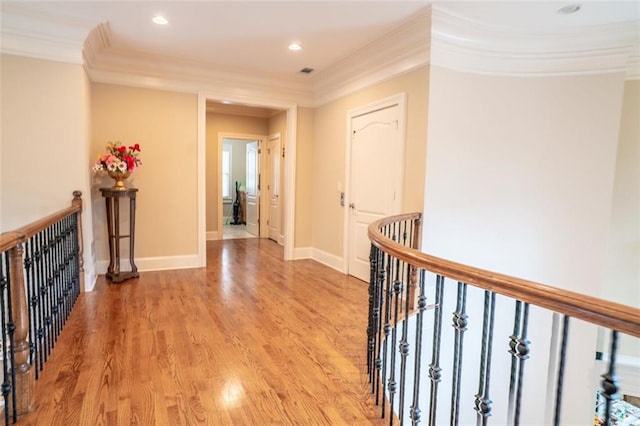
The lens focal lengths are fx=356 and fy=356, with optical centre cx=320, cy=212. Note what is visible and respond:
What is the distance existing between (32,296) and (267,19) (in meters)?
2.94

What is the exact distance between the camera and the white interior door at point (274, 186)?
6967 mm

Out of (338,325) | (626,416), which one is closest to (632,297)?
(626,416)

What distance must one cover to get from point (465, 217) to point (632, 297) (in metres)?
2.06

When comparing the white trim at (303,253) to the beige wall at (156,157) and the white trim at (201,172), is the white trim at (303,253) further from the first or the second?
the beige wall at (156,157)

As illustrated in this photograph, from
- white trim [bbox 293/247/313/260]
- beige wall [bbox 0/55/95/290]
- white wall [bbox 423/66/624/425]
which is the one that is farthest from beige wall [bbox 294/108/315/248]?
beige wall [bbox 0/55/95/290]

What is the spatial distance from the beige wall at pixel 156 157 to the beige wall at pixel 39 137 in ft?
2.34

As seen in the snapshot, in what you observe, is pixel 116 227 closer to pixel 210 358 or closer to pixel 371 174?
pixel 210 358

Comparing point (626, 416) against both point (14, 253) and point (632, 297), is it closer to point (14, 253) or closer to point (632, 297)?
point (632, 297)

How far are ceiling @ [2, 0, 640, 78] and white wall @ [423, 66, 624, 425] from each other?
65cm

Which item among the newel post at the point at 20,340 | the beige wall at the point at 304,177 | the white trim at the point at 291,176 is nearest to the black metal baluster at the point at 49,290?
the newel post at the point at 20,340

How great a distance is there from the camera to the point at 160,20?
3.45 metres

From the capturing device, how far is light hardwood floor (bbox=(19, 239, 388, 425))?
1923 mm

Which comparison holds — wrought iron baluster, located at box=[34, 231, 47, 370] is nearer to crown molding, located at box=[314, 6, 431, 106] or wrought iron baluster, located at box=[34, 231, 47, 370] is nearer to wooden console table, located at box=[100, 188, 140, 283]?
wooden console table, located at box=[100, 188, 140, 283]

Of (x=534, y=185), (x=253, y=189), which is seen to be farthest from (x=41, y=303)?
(x=253, y=189)
